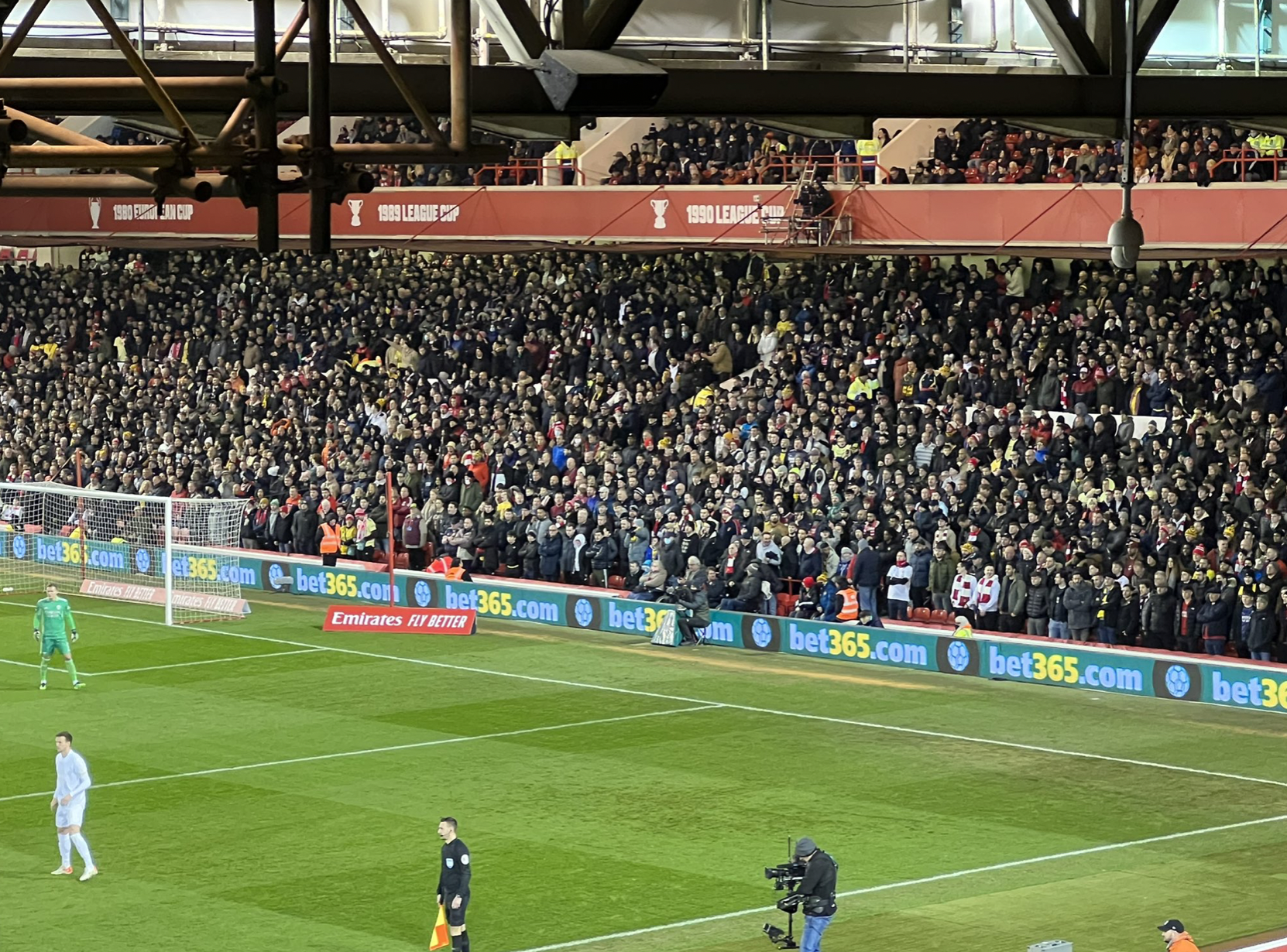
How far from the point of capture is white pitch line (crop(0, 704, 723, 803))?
2378 centimetres

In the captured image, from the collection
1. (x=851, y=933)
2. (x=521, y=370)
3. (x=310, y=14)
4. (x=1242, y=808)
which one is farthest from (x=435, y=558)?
(x=310, y=14)

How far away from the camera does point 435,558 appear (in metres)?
37.2

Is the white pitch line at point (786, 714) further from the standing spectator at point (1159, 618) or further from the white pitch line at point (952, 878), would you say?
the standing spectator at point (1159, 618)

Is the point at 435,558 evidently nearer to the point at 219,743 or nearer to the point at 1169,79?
the point at 219,743

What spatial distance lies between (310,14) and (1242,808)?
15.9 m

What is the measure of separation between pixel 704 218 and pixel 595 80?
2666 cm

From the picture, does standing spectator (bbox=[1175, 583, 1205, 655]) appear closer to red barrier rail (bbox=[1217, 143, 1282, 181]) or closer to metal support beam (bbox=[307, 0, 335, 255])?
red barrier rail (bbox=[1217, 143, 1282, 181])

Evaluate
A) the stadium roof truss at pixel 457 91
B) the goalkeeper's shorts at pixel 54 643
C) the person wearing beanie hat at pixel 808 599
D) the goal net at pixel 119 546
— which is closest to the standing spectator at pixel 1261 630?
the person wearing beanie hat at pixel 808 599

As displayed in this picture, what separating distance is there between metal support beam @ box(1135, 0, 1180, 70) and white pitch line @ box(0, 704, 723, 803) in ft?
50.4

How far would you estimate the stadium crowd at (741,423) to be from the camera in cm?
2938

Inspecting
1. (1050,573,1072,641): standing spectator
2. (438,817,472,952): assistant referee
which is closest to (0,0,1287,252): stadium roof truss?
(438,817,472,952): assistant referee

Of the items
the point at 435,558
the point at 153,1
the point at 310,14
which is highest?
the point at 153,1

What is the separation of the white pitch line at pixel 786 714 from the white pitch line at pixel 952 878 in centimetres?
212

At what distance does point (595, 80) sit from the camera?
9898 mm
